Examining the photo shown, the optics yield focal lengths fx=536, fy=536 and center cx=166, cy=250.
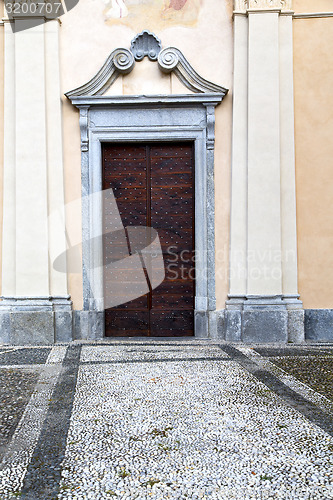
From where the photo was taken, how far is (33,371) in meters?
5.16

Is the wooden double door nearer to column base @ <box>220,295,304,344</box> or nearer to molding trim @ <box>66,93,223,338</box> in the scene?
molding trim @ <box>66,93,223,338</box>

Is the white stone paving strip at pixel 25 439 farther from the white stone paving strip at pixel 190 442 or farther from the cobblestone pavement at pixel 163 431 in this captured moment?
the white stone paving strip at pixel 190 442

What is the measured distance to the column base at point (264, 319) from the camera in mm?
7121

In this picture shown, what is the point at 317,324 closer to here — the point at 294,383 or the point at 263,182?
the point at 263,182

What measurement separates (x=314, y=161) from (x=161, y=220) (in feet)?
7.47

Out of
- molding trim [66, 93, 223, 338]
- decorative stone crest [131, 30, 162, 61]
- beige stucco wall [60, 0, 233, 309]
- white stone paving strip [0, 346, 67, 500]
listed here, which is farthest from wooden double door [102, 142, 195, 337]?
white stone paving strip [0, 346, 67, 500]

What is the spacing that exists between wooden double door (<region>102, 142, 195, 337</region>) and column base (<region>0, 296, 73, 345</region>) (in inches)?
26.6

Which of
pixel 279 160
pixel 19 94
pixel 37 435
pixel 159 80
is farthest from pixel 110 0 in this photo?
pixel 37 435

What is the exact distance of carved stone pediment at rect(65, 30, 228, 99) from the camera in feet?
24.2

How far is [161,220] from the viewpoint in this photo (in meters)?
7.65

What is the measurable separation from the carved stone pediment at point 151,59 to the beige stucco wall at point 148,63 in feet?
0.41

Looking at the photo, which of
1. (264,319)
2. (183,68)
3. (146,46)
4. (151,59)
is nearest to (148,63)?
(151,59)

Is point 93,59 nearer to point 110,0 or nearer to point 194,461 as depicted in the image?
point 110,0

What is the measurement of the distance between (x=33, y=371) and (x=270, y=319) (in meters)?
3.32
